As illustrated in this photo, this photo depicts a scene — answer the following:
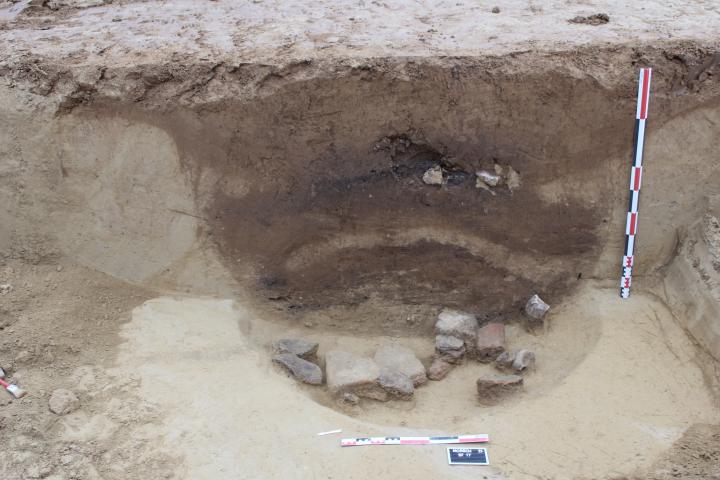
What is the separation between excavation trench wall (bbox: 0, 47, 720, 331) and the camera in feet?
12.6

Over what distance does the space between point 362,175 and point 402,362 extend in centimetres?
113

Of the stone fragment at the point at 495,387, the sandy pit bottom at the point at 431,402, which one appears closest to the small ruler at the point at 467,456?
the sandy pit bottom at the point at 431,402

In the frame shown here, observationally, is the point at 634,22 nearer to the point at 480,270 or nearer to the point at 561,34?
the point at 561,34

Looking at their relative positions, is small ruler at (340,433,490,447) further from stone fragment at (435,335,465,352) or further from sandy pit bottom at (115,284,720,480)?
stone fragment at (435,335,465,352)

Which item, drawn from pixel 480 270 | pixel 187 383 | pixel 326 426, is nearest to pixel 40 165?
pixel 187 383

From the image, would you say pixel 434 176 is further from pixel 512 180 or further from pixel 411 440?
pixel 411 440

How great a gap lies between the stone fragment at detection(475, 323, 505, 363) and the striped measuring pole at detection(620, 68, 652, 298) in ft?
2.64

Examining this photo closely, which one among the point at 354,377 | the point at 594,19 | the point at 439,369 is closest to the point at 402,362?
the point at 439,369

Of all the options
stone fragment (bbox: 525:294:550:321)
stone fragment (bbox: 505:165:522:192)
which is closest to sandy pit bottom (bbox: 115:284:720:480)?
stone fragment (bbox: 525:294:550:321)

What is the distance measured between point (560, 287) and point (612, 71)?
1304 mm

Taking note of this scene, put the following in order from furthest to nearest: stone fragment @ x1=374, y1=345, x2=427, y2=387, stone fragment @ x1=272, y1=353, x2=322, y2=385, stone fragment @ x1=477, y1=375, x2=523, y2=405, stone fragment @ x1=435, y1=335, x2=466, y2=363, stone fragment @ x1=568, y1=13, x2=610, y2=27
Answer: stone fragment @ x1=568, y1=13, x2=610, y2=27 < stone fragment @ x1=435, y1=335, x2=466, y2=363 < stone fragment @ x1=374, y1=345, x2=427, y2=387 < stone fragment @ x1=272, y1=353, x2=322, y2=385 < stone fragment @ x1=477, y1=375, x2=523, y2=405

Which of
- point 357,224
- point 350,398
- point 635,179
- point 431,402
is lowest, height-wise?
point 431,402

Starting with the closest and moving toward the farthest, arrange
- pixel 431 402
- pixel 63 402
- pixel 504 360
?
pixel 63 402, pixel 431 402, pixel 504 360

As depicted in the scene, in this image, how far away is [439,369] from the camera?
3869 mm
